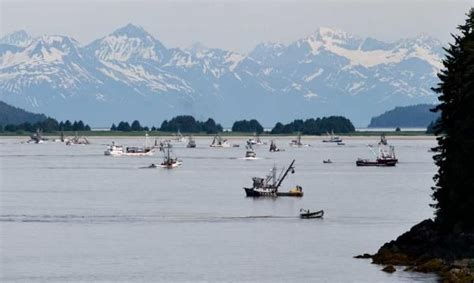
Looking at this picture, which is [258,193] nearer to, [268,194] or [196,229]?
[268,194]

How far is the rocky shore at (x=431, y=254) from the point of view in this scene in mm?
65312

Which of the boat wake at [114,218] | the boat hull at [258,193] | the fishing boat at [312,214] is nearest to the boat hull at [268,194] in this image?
the boat hull at [258,193]

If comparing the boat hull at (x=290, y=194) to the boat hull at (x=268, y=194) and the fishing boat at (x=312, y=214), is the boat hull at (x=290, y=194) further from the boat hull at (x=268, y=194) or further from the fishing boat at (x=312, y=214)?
the fishing boat at (x=312, y=214)

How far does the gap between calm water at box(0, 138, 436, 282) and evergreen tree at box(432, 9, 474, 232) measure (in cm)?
506

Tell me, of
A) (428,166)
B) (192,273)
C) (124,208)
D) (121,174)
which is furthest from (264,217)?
(428,166)

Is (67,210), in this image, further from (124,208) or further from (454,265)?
(454,265)

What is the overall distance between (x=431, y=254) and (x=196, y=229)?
24.5 m

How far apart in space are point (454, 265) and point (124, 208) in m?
46.8

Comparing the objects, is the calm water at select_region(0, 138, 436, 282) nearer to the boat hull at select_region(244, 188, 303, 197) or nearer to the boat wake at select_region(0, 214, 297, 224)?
the boat wake at select_region(0, 214, 297, 224)

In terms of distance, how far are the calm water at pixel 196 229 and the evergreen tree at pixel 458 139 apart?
506 centimetres

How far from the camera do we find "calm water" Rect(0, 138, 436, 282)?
2766 inches

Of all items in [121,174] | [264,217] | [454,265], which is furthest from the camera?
[121,174]

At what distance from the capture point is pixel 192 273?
69562mm

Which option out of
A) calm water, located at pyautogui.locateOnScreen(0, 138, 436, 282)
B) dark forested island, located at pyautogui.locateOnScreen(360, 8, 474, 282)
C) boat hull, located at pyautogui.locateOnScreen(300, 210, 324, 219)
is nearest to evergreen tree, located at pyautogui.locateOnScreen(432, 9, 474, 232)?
dark forested island, located at pyautogui.locateOnScreen(360, 8, 474, 282)
